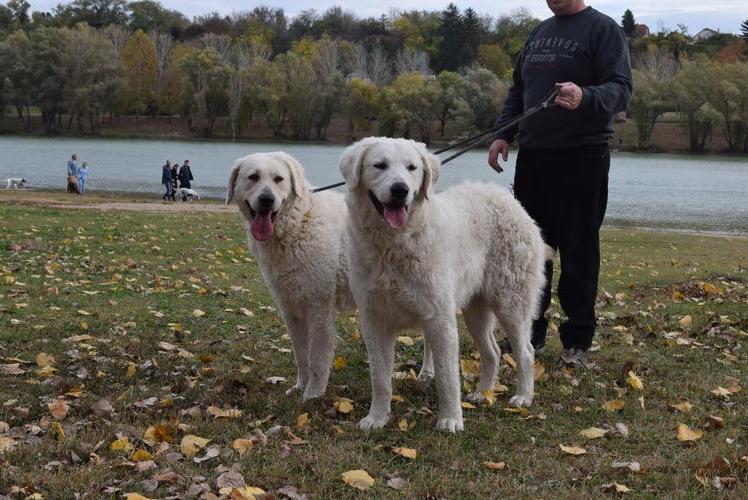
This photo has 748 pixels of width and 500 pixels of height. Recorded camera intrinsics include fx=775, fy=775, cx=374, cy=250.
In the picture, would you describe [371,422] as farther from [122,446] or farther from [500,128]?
[500,128]

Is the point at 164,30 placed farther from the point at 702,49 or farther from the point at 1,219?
the point at 1,219

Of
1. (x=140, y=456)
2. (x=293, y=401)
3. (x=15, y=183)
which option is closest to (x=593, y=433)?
(x=293, y=401)

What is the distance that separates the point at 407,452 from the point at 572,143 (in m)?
3.20

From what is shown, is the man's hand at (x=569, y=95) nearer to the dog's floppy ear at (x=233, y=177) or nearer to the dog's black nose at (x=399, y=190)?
the dog's black nose at (x=399, y=190)

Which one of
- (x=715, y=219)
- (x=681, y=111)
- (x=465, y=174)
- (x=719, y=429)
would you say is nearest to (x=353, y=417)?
(x=719, y=429)

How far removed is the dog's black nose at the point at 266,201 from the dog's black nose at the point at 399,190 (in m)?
1.33

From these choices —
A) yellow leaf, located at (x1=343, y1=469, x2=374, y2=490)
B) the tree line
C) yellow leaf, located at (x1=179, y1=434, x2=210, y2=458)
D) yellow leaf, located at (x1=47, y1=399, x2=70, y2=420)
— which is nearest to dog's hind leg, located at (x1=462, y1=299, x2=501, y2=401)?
yellow leaf, located at (x1=343, y1=469, x2=374, y2=490)

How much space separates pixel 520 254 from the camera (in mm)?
6023

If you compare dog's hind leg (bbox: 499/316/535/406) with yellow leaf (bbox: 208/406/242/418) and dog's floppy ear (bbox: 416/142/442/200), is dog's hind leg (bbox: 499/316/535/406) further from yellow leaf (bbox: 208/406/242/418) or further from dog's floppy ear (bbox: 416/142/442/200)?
yellow leaf (bbox: 208/406/242/418)

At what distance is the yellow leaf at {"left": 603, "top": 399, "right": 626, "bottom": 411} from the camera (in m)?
5.83

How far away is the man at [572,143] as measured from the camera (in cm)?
652

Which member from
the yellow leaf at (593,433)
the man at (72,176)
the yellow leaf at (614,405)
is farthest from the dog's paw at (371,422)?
the man at (72,176)

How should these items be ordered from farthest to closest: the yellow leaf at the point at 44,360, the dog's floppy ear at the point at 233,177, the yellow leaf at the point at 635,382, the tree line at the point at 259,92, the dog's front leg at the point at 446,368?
the tree line at the point at 259,92 < the yellow leaf at the point at 44,360 < the yellow leaf at the point at 635,382 < the dog's floppy ear at the point at 233,177 < the dog's front leg at the point at 446,368

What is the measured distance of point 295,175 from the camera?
19.9 ft
